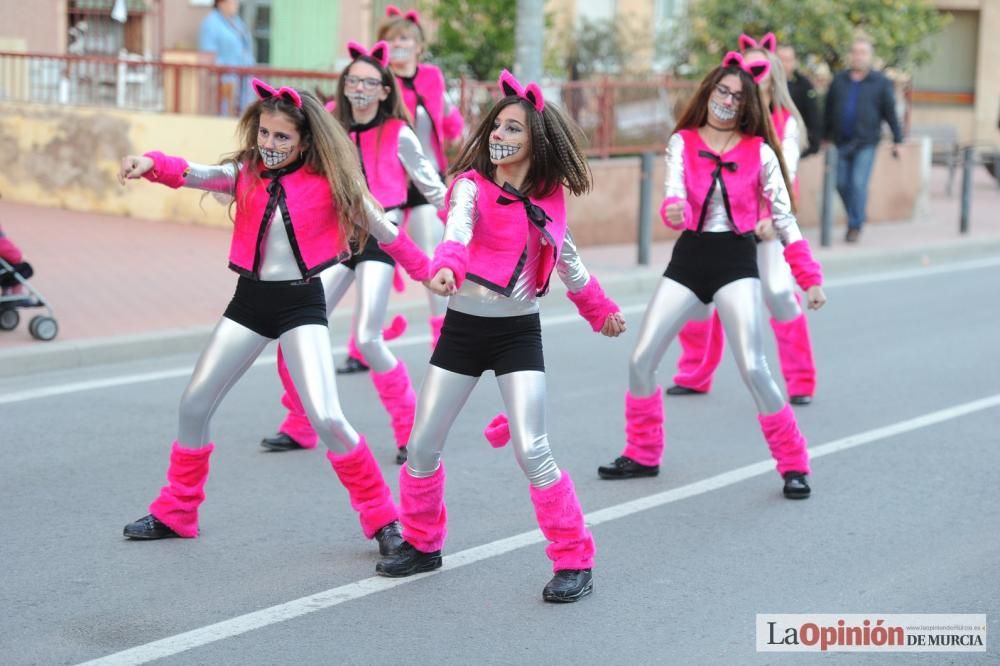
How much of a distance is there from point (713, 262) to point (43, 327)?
4.51 meters

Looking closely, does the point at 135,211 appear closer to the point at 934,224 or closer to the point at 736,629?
the point at 934,224

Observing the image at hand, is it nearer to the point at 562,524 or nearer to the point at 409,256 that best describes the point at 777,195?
the point at 409,256

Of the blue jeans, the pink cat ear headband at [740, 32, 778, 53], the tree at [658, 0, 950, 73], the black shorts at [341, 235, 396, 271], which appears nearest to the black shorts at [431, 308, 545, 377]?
the black shorts at [341, 235, 396, 271]

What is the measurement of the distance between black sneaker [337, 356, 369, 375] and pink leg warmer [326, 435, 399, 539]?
353 centimetres

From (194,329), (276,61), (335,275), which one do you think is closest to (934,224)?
(276,61)

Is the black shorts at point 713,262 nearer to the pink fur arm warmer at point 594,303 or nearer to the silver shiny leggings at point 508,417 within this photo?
the pink fur arm warmer at point 594,303

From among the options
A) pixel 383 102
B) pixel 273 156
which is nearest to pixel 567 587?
pixel 273 156

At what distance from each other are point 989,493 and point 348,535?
2990 millimetres

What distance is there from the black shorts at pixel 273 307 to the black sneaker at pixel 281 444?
1816 mm

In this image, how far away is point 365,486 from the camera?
572cm

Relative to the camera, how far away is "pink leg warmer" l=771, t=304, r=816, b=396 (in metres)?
8.80

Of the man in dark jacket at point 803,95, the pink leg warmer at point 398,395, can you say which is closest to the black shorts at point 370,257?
the pink leg warmer at point 398,395

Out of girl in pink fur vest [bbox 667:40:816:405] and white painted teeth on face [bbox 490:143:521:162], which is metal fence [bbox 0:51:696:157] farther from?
white painted teeth on face [bbox 490:143:521:162]

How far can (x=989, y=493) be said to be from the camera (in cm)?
700
